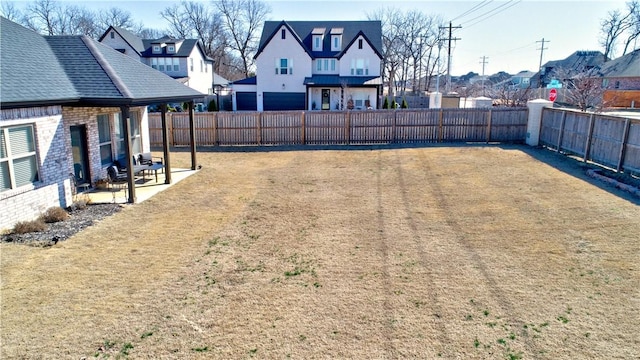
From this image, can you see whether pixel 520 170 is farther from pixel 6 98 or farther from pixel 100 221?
pixel 6 98

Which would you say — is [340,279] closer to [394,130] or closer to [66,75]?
[66,75]

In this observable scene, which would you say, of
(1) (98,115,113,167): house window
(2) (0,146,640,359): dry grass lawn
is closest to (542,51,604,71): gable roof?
(2) (0,146,640,359): dry grass lawn

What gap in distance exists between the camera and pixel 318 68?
36.8 meters

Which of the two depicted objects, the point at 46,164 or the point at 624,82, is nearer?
the point at 46,164

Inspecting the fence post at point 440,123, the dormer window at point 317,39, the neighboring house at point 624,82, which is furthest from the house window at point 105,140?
the neighboring house at point 624,82

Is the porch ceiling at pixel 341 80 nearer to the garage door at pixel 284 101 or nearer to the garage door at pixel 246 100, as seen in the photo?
the garage door at pixel 284 101

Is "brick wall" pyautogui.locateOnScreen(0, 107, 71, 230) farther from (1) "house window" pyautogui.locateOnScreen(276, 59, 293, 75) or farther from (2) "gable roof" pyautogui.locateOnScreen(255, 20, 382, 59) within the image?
(2) "gable roof" pyautogui.locateOnScreen(255, 20, 382, 59)

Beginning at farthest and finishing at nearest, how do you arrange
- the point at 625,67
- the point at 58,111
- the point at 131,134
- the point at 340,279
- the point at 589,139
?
1. the point at 625,67
2. the point at 589,139
3. the point at 131,134
4. the point at 58,111
5. the point at 340,279

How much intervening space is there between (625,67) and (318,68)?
3428 cm

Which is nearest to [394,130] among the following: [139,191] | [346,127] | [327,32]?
[346,127]

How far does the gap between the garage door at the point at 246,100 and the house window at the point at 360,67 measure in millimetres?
9158

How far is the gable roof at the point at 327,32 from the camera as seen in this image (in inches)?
1415

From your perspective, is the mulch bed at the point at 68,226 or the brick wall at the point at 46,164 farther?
the brick wall at the point at 46,164

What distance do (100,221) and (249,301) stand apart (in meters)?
5.36
